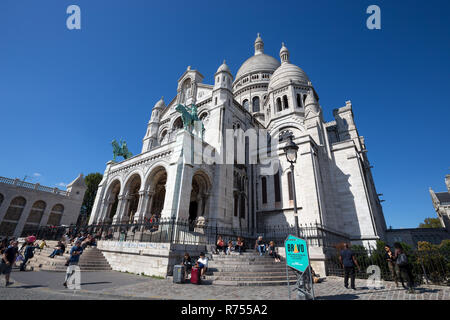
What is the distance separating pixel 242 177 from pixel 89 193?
104ft

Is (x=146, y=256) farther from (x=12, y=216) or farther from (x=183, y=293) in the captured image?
(x=12, y=216)

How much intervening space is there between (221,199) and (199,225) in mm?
3694

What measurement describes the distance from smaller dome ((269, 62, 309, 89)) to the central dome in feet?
34.5

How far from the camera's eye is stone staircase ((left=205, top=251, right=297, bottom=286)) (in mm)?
8234

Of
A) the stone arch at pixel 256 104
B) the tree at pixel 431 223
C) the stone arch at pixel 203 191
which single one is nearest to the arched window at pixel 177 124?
the stone arch at pixel 203 191

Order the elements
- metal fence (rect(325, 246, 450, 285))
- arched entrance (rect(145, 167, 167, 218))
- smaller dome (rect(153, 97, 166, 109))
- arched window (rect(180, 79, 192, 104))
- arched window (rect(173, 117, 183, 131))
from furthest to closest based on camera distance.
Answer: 1. smaller dome (rect(153, 97, 166, 109))
2. arched window (rect(180, 79, 192, 104))
3. arched window (rect(173, 117, 183, 131))
4. arched entrance (rect(145, 167, 167, 218))
5. metal fence (rect(325, 246, 450, 285))

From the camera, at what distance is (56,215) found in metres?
28.9

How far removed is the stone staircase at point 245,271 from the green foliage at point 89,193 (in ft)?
118

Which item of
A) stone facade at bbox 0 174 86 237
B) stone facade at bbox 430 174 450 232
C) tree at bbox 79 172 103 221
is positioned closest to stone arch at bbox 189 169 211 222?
stone facade at bbox 0 174 86 237

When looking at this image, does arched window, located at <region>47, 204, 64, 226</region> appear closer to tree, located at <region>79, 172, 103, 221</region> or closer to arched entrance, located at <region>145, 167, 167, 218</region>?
tree, located at <region>79, 172, 103, 221</region>

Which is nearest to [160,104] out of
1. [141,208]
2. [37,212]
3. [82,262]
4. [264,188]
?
[141,208]

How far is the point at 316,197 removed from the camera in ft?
55.5
